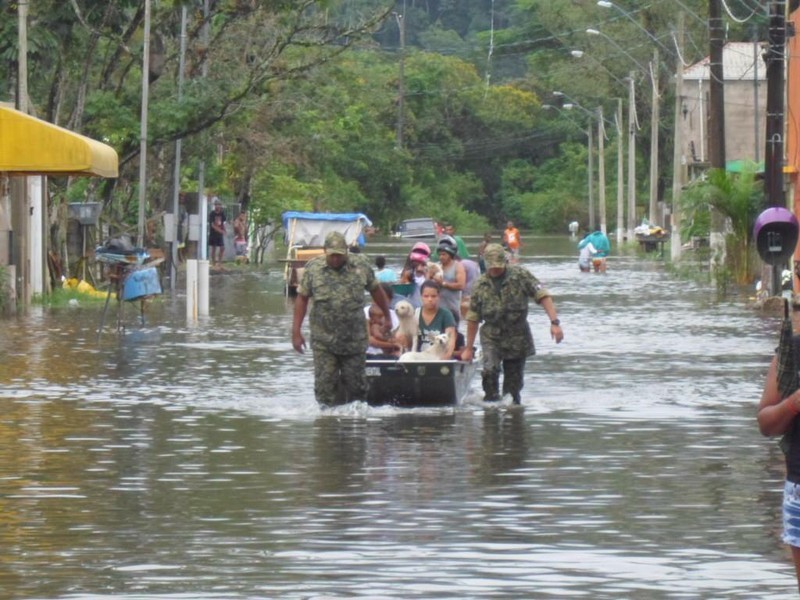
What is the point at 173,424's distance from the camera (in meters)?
16.2

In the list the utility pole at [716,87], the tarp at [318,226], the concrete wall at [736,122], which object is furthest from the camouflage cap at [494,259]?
the concrete wall at [736,122]

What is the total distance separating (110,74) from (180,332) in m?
15.3

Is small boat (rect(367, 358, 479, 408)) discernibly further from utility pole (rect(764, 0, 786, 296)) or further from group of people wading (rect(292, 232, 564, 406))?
utility pole (rect(764, 0, 786, 296))

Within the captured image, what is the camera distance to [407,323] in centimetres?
1831

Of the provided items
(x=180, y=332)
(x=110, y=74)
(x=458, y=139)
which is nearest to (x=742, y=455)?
(x=180, y=332)

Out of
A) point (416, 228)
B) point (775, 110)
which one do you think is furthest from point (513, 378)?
point (416, 228)

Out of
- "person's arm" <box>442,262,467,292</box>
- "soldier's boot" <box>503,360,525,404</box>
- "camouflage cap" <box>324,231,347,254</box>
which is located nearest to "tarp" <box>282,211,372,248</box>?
"person's arm" <box>442,262,467,292</box>

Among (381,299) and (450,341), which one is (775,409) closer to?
(381,299)

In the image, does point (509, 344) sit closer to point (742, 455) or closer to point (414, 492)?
point (742, 455)

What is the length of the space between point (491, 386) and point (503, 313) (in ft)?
2.53

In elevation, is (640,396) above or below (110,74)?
below

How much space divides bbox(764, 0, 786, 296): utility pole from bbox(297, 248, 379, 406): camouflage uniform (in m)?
18.3

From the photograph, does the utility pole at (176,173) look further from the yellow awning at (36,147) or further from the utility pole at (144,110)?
the yellow awning at (36,147)

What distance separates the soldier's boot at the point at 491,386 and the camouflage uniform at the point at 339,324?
1.36 m
